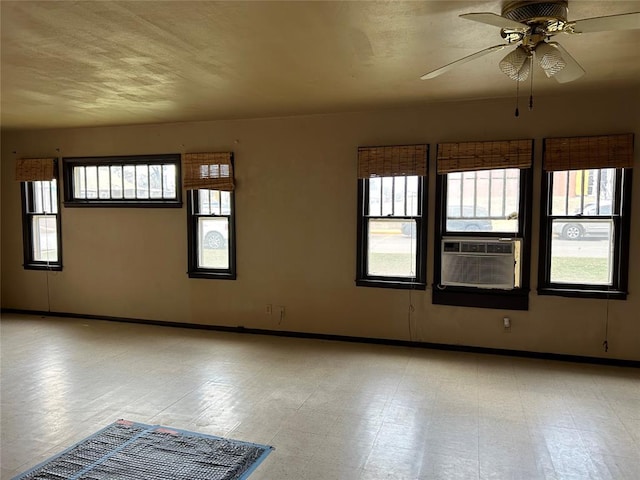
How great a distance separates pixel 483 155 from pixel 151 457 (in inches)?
152

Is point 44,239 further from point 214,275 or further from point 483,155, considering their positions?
point 483,155

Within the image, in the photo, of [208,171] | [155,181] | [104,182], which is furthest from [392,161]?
[104,182]

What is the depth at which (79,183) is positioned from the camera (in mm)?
6344

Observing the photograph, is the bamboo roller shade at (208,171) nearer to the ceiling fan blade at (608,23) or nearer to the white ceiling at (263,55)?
the white ceiling at (263,55)

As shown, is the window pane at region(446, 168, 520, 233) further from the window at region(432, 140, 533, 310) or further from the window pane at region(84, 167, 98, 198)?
the window pane at region(84, 167, 98, 198)

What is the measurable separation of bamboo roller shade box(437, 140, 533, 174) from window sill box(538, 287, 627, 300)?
1.25 metres

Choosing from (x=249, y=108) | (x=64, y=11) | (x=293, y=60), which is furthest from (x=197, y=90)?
(x=64, y=11)

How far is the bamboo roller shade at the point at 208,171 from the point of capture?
5543 mm

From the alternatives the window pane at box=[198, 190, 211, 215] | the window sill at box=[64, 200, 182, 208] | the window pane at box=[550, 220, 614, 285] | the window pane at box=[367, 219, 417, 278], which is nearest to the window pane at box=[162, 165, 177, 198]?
the window sill at box=[64, 200, 182, 208]

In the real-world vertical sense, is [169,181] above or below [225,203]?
above

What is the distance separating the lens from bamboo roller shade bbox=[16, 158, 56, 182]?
627 centimetres

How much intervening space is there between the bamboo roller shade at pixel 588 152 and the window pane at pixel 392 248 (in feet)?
4.90

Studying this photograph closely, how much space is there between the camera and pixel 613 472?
2656mm

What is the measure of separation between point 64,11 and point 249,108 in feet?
8.19
